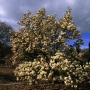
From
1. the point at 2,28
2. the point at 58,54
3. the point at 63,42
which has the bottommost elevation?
the point at 58,54

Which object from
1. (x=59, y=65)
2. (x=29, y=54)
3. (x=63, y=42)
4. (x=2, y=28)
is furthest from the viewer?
(x=2, y=28)

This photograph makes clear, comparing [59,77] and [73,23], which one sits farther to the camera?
[73,23]

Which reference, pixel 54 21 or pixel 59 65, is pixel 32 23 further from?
pixel 59 65

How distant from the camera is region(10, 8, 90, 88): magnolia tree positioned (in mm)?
14430

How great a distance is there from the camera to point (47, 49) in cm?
1605

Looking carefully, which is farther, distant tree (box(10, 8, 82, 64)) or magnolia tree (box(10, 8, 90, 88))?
distant tree (box(10, 8, 82, 64))

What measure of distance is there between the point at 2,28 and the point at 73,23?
32400 mm

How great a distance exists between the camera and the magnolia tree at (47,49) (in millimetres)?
14430

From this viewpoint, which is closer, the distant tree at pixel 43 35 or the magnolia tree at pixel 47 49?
the magnolia tree at pixel 47 49

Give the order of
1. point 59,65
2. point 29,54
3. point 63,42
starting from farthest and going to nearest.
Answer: point 29,54 → point 63,42 → point 59,65

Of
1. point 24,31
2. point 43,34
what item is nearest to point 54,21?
point 43,34

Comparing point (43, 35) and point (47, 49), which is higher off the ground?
point (43, 35)

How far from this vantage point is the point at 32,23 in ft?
57.6

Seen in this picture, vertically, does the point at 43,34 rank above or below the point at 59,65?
above
